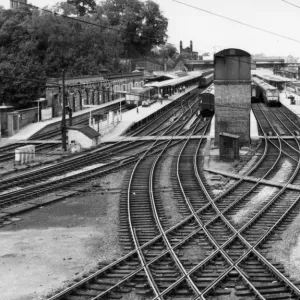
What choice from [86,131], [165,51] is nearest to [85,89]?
[86,131]

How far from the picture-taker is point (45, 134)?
36125mm

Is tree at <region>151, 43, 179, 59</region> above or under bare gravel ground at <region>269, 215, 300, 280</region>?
above

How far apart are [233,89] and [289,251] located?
16964 mm

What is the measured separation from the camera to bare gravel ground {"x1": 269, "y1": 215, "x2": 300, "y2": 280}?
10887mm

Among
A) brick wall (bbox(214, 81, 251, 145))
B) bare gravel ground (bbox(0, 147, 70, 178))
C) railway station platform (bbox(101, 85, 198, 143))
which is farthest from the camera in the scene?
Answer: railway station platform (bbox(101, 85, 198, 143))

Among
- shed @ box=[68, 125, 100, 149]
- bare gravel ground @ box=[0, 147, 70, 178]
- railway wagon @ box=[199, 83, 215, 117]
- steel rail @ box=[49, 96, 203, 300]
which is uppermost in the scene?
railway wagon @ box=[199, 83, 215, 117]

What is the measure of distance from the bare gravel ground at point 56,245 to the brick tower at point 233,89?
11.8m

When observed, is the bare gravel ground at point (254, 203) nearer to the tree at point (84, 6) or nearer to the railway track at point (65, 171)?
the railway track at point (65, 171)

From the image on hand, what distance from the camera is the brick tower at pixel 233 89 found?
27906 mm

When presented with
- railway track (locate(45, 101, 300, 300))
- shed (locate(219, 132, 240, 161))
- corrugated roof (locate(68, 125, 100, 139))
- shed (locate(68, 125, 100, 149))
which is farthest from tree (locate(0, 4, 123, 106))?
railway track (locate(45, 101, 300, 300))

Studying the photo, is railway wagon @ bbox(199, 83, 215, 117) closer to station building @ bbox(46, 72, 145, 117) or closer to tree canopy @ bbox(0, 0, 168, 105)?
station building @ bbox(46, 72, 145, 117)

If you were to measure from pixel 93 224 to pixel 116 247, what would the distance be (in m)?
2.36

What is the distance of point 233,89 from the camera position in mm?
28234

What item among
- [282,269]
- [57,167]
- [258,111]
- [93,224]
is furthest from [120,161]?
[258,111]
